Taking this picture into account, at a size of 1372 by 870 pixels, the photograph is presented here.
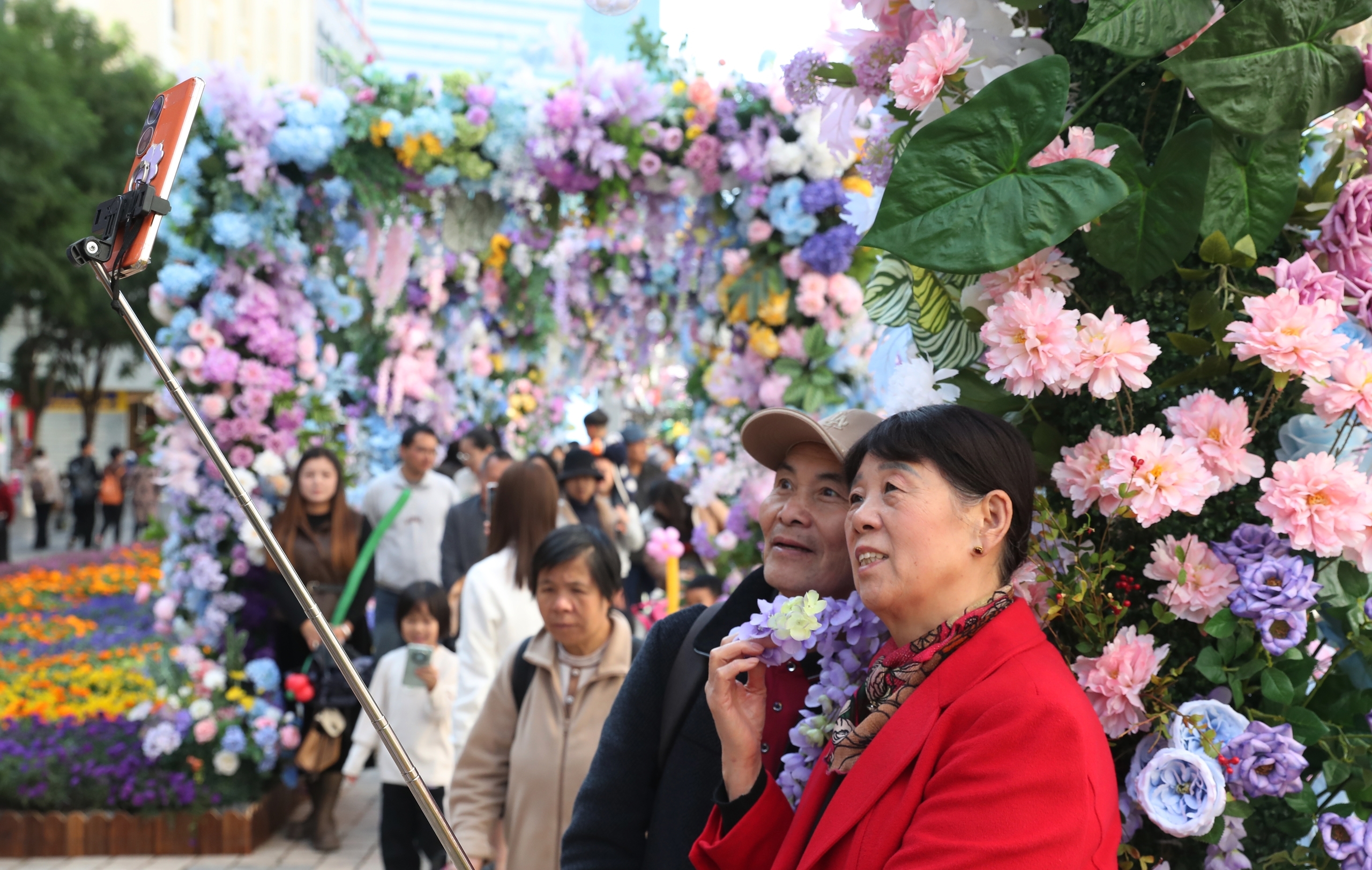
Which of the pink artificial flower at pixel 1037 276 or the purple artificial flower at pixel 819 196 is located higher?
the purple artificial flower at pixel 819 196

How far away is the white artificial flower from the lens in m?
1.98

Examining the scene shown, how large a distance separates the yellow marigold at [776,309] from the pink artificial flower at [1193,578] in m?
4.00

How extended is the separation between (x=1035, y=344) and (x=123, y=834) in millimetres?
5439

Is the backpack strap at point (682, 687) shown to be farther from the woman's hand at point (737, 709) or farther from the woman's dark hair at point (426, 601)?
the woman's dark hair at point (426, 601)

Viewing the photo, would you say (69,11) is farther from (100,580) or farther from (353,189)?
(353,189)

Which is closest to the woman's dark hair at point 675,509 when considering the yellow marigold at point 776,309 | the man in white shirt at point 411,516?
the man in white shirt at point 411,516

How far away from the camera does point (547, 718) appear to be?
9.64 feet

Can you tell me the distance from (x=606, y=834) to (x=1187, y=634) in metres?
1.05

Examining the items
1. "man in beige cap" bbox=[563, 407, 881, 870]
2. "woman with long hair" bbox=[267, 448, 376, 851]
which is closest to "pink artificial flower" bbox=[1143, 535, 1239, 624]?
"man in beige cap" bbox=[563, 407, 881, 870]

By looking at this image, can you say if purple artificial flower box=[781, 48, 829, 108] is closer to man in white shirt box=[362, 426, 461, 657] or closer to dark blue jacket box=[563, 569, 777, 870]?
dark blue jacket box=[563, 569, 777, 870]

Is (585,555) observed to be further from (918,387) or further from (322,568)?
(322,568)

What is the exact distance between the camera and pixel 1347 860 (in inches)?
64.2

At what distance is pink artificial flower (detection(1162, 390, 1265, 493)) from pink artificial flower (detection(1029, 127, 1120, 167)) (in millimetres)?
380

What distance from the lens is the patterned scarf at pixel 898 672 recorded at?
4.68 feet
